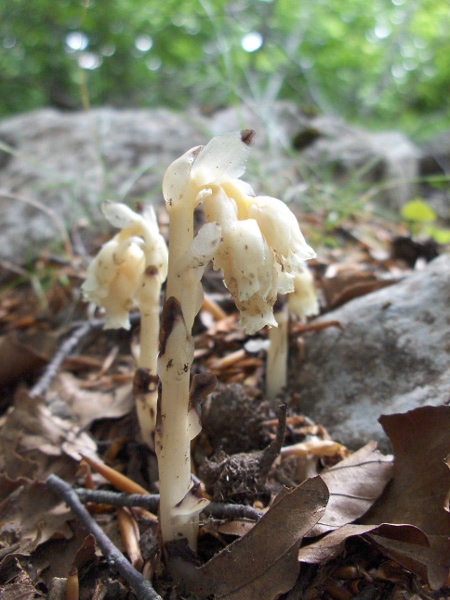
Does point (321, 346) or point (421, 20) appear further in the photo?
point (421, 20)

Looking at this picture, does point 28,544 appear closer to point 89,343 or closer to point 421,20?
point 89,343

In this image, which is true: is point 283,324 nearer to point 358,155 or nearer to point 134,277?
point 134,277

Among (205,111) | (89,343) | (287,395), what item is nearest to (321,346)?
(287,395)

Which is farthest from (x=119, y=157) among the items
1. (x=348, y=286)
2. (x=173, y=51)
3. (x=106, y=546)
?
(x=173, y=51)

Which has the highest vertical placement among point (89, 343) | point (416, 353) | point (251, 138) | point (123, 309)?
point (251, 138)

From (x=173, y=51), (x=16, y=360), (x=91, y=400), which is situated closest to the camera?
(x=91, y=400)

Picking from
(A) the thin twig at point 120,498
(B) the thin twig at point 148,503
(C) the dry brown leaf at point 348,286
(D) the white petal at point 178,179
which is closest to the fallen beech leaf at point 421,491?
(B) the thin twig at point 148,503
